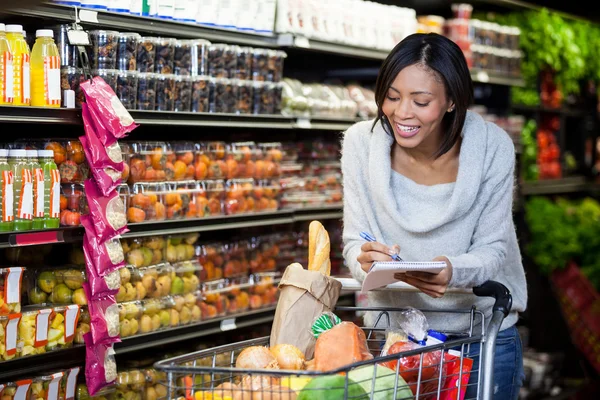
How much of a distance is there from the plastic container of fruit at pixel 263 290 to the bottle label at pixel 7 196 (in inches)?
62.8

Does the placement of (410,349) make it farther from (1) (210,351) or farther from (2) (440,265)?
(1) (210,351)

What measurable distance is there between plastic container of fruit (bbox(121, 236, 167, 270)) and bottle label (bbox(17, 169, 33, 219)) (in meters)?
0.63

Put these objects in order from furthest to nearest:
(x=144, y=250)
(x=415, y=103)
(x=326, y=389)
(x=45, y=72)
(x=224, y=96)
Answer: (x=224, y=96)
(x=144, y=250)
(x=45, y=72)
(x=415, y=103)
(x=326, y=389)

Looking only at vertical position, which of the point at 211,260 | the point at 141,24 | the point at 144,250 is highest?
the point at 141,24

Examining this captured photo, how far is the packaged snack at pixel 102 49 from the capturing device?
10.9ft

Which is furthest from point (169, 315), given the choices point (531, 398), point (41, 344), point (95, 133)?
point (531, 398)

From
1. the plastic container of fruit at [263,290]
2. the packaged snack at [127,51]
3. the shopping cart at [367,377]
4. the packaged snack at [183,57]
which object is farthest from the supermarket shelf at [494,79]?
the shopping cart at [367,377]

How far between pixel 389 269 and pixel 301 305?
347 millimetres

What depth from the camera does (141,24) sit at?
3.47m

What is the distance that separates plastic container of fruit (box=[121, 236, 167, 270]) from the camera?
3.61m

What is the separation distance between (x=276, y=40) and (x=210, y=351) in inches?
104

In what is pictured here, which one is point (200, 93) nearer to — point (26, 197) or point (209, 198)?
point (209, 198)

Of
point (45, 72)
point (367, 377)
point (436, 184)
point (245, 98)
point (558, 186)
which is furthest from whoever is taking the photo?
point (558, 186)

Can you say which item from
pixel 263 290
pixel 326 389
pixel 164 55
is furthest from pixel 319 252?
pixel 263 290
